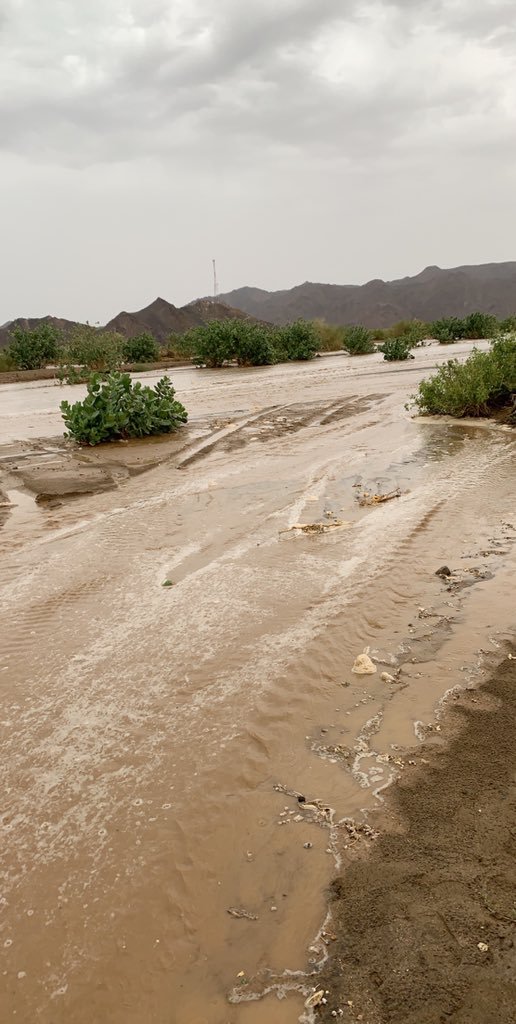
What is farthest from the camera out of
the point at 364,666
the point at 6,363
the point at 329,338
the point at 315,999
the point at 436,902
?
the point at 329,338

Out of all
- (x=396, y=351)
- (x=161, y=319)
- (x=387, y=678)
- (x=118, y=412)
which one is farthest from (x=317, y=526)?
(x=161, y=319)

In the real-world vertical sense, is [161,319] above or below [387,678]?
above

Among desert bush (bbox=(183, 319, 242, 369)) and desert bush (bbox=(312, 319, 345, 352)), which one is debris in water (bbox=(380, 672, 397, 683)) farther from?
desert bush (bbox=(312, 319, 345, 352))

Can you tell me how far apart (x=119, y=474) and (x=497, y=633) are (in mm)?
5486

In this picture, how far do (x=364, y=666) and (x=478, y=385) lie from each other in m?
7.89

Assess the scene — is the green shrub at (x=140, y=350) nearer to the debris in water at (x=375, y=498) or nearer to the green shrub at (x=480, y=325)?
the green shrub at (x=480, y=325)

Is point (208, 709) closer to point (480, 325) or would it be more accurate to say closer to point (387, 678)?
point (387, 678)

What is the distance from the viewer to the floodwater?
185 cm

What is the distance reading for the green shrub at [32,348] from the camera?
86.1 ft

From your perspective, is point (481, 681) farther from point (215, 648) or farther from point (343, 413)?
point (343, 413)

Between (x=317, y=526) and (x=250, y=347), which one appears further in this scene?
(x=250, y=347)

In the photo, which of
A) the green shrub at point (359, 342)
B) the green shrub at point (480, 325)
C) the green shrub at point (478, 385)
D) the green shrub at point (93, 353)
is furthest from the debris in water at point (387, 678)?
the green shrub at point (480, 325)

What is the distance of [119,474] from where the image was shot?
7.88 meters

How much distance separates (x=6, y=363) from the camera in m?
26.2
